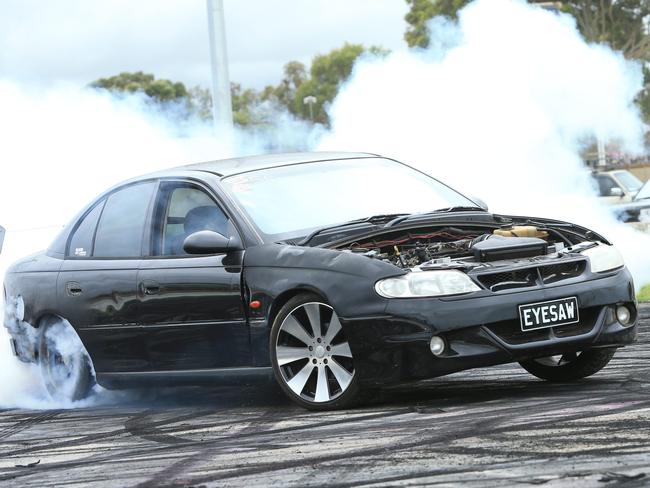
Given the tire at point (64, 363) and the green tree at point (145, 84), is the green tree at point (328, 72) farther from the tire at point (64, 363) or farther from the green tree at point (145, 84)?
the tire at point (64, 363)

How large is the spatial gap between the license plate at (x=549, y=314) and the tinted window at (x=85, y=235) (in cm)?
323

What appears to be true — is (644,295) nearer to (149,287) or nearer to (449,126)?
(149,287)

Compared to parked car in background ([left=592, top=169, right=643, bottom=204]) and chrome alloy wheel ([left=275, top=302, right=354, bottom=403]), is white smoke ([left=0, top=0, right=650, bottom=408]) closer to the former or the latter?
parked car in background ([left=592, top=169, right=643, bottom=204])

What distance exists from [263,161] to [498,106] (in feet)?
51.0

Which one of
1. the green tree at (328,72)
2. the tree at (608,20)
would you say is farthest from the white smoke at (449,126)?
→ the green tree at (328,72)

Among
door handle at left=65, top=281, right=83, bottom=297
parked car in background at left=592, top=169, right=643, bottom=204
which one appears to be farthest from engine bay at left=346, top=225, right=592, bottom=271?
parked car in background at left=592, top=169, right=643, bottom=204

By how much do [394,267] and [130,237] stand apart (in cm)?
222

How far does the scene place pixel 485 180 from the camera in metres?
22.6

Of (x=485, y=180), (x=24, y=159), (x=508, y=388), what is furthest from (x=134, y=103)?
(x=508, y=388)

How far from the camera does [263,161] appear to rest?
30.0ft

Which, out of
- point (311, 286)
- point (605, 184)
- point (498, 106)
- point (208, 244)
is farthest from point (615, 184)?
point (311, 286)

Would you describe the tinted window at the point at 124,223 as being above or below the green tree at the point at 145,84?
below

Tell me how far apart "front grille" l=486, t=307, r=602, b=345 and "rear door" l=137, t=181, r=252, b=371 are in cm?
151

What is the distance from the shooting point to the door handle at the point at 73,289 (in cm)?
921
